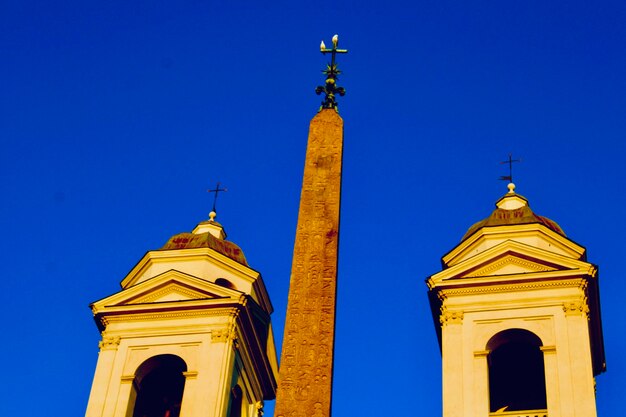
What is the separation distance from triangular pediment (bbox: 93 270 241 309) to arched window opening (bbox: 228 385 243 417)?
219cm

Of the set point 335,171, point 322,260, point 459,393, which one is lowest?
point 322,260

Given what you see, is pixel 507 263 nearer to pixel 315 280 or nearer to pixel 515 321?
pixel 515 321

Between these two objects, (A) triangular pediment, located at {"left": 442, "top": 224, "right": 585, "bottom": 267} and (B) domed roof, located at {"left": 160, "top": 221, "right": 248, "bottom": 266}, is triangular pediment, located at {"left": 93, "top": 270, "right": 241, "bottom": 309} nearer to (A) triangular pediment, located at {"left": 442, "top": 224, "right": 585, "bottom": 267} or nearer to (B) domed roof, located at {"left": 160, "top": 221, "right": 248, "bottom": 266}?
(B) domed roof, located at {"left": 160, "top": 221, "right": 248, "bottom": 266}

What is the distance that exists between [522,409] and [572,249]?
3.70m

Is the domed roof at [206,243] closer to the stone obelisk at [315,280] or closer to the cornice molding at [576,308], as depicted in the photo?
the cornice molding at [576,308]

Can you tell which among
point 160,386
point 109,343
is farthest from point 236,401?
point 109,343

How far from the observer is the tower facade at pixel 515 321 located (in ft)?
91.9

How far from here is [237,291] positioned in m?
30.6

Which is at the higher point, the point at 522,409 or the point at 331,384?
the point at 522,409

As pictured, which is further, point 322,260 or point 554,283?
point 554,283

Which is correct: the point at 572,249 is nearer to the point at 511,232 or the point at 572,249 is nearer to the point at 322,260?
the point at 511,232

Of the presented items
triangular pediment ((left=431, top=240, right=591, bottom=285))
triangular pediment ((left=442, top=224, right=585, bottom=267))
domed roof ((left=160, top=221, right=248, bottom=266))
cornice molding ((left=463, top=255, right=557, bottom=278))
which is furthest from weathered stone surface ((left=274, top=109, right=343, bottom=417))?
domed roof ((left=160, top=221, right=248, bottom=266))

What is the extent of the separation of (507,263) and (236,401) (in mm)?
6715

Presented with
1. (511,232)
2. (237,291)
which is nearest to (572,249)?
(511,232)
